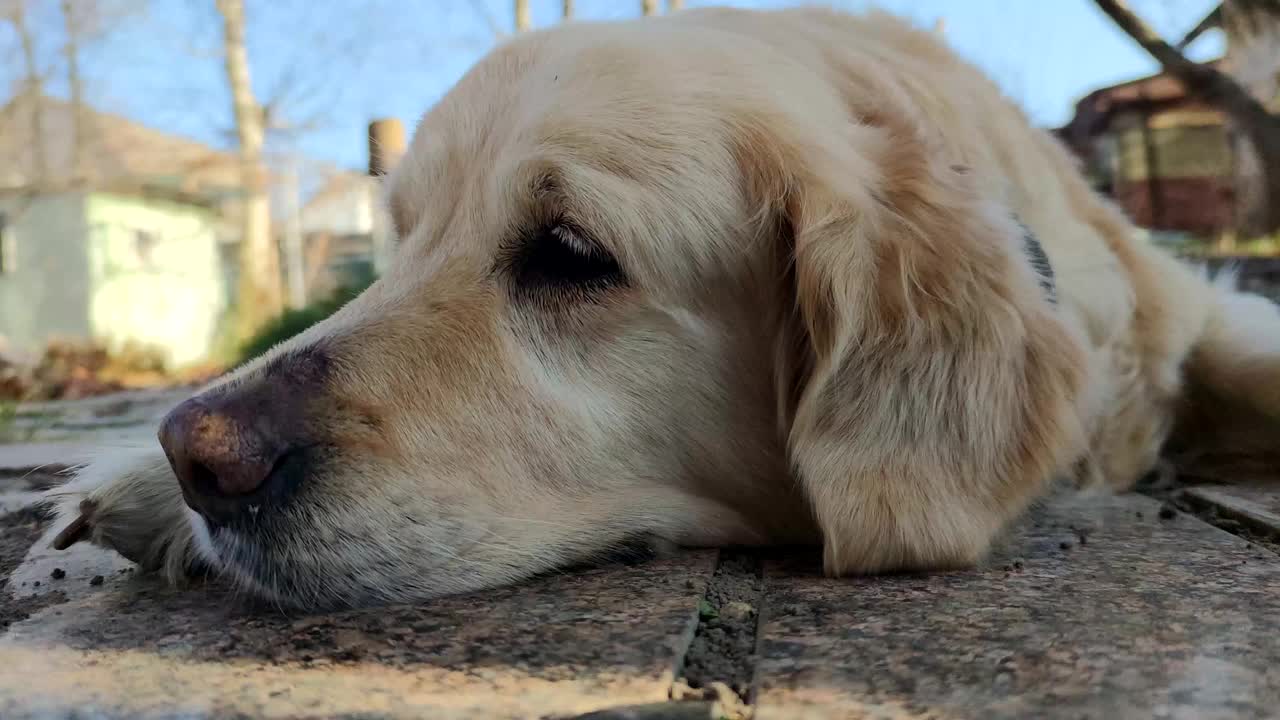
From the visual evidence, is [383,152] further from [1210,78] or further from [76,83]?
[76,83]

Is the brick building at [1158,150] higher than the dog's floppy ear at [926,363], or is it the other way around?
the brick building at [1158,150]

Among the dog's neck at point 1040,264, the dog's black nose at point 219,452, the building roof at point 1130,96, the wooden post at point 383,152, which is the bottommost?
the dog's black nose at point 219,452

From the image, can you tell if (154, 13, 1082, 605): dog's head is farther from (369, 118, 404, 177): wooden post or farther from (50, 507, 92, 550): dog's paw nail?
(369, 118, 404, 177): wooden post

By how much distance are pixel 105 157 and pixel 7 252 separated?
110 inches

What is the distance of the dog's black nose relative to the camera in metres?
1.44

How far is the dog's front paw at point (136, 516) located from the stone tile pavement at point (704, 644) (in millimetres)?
58

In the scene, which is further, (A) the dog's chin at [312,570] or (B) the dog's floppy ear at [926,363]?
(B) the dog's floppy ear at [926,363]

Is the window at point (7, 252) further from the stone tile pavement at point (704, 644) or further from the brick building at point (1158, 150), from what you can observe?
the brick building at point (1158, 150)

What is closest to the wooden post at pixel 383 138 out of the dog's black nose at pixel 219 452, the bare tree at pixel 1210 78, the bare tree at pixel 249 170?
the dog's black nose at pixel 219 452

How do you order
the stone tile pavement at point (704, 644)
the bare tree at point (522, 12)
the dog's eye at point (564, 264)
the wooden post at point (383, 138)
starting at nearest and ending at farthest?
the stone tile pavement at point (704, 644) < the dog's eye at point (564, 264) < the wooden post at point (383, 138) < the bare tree at point (522, 12)

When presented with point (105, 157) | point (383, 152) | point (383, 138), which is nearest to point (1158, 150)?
point (105, 157)

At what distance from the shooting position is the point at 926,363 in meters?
1.77

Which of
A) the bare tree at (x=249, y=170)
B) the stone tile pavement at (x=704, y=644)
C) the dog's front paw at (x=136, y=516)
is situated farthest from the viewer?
the bare tree at (x=249, y=170)

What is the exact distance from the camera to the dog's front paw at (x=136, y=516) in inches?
66.6
